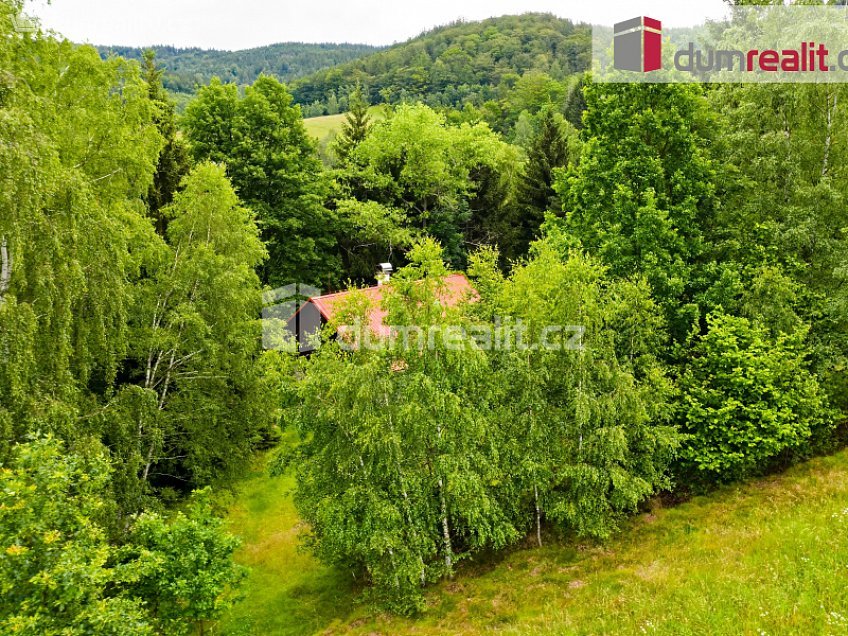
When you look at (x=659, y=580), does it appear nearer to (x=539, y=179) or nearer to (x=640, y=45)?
(x=640, y=45)

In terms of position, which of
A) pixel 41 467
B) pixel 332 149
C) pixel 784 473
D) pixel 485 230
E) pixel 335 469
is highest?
pixel 332 149

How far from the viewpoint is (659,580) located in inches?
500

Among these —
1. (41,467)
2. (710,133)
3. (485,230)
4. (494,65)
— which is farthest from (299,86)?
(41,467)

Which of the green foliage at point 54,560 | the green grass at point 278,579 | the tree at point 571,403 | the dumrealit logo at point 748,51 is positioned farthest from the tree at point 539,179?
the green foliage at point 54,560

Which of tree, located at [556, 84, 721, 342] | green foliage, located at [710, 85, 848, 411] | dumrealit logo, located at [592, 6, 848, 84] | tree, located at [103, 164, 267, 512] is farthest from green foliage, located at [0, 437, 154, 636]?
dumrealit logo, located at [592, 6, 848, 84]

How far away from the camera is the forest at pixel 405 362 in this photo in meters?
11.2

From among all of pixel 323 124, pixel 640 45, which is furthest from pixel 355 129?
pixel 323 124

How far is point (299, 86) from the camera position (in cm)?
13675

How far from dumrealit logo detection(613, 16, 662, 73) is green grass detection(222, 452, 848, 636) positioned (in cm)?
1428

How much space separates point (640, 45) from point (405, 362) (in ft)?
45.4

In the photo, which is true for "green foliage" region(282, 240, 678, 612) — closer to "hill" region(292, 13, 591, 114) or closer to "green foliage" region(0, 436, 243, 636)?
"green foliage" region(0, 436, 243, 636)

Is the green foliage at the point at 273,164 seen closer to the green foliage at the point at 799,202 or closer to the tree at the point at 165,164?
the tree at the point at 165,164

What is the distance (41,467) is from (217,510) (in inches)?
465

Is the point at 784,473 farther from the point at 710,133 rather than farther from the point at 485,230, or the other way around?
the point at 485,230
